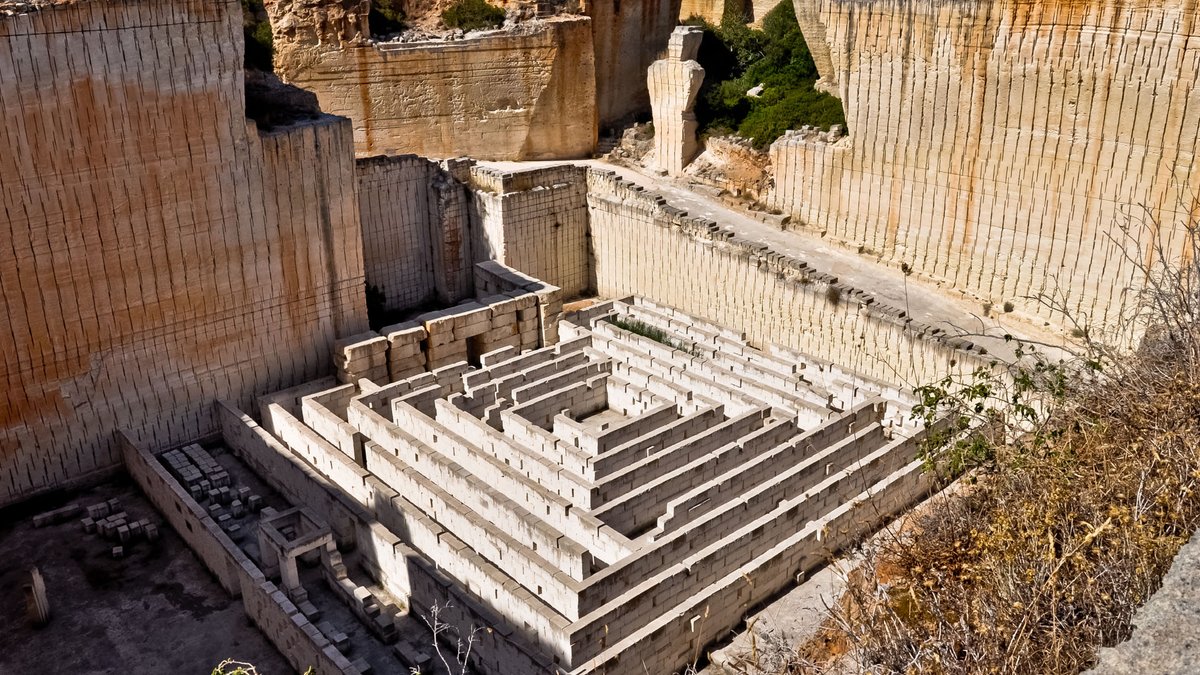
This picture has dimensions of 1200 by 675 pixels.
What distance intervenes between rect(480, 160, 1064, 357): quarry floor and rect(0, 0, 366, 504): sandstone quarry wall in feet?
29.7

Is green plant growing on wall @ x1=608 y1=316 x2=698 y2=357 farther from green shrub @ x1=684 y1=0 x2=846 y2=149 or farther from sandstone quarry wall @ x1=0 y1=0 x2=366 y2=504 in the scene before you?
green shrub @ x1=684 y1=0 x2=846 y2=149

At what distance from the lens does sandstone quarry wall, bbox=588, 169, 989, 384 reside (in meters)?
15.9

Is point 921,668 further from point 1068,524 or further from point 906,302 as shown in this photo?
point 906,302

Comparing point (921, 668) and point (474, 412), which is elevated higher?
point (921, 668)

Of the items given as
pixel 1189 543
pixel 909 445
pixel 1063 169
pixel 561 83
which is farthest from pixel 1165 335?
pixel 561 83

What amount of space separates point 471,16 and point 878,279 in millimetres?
12435

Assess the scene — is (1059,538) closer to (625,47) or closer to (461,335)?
(461,335)

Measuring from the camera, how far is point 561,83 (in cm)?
2539

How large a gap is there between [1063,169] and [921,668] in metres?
13.1

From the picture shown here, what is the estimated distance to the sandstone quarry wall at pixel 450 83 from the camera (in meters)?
22.8

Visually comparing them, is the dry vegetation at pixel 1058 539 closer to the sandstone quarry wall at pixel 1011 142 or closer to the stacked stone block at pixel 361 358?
the sandstone quarry wall at pixel 1011 142

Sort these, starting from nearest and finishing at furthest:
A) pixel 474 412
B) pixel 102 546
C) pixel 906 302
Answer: pixel 102 546
pixel 474 412
pixel 906 302

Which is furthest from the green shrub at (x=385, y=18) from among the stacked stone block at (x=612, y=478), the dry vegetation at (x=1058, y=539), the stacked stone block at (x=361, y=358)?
the dry vegetation at (x=1058, y=539)

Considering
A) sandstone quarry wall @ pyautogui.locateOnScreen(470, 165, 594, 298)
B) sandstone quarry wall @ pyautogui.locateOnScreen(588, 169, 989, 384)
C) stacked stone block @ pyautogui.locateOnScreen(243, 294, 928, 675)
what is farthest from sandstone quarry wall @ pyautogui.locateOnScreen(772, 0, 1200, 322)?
stacked stone block @ pyautogui.locateOnScreen(243, 294, 928, 675)
